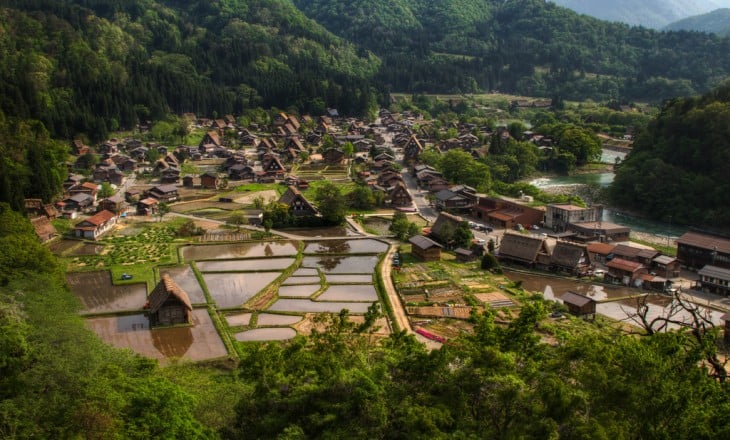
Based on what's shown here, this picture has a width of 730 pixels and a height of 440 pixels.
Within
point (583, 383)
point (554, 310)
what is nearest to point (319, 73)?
point (554, 310)

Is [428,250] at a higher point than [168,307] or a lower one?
lower

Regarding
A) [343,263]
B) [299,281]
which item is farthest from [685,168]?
[299,281]

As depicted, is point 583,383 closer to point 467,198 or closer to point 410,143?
point 467,198

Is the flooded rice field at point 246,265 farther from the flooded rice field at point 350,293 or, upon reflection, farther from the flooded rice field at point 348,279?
the flooded rice field at point 350,293

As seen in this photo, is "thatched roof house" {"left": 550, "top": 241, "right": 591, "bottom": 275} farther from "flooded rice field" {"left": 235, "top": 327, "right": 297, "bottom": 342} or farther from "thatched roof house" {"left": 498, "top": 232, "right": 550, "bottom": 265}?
"flooded rice field" {"left": 235, "top": 327, "right": 297, "bottom": 342}

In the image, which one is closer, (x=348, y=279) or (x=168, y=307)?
(x=168, y=307)

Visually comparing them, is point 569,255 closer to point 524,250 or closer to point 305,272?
point 524,250
